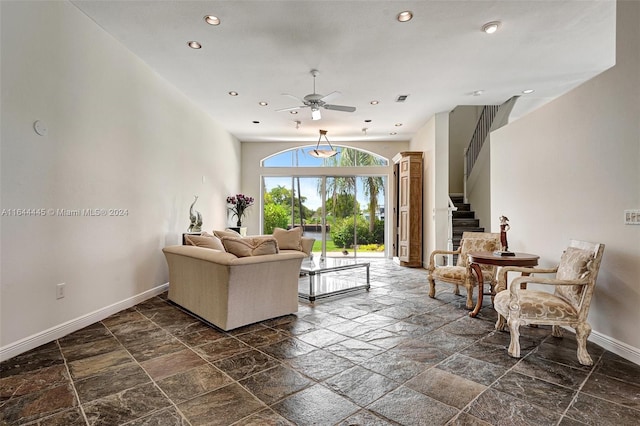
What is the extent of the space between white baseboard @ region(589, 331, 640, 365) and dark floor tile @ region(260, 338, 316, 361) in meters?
2.49

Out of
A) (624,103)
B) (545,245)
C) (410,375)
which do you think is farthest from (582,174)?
(410,375)

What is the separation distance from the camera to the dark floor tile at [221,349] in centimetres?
257

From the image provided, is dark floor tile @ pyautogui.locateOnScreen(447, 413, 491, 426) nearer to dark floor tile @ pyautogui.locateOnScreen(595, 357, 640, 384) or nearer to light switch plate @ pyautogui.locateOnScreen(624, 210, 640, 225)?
dark floor tile @ pyautogui.locateOnScreen(595, 357, 640, 384)

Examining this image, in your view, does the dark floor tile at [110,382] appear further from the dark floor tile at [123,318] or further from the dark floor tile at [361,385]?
the dark floor tile at [361,385]

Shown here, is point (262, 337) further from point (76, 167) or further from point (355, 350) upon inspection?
point (76, 167)

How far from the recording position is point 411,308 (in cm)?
391

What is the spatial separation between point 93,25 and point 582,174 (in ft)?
16.5

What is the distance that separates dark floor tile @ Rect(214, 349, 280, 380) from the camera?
2.31 metres

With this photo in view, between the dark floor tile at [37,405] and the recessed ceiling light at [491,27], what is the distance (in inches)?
180

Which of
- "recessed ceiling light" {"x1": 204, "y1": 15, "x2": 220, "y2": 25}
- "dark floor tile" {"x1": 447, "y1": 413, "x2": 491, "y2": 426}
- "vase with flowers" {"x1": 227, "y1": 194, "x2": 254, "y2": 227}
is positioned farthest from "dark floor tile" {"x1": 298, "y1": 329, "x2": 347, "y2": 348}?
"vase with flowers" {"x1": 227, "y1": 194, "x2": 254, "y2": 227}

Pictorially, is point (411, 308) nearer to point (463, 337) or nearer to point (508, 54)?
point (463, 337)

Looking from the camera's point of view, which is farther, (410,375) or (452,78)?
(452,78)

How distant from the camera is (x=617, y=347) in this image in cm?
264

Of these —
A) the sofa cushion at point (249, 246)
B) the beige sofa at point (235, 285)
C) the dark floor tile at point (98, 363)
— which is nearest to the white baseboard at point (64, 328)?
the dark floor tile at point (98, 363)
